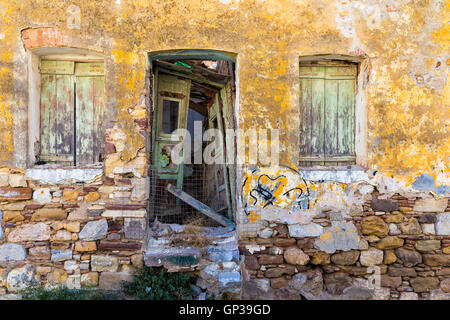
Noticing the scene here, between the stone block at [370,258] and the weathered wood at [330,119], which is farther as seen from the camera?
the weathered wood at [330,119]

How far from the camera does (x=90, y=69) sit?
4605 millimetres

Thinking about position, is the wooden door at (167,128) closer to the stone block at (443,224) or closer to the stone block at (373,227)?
the stone block at (373,227)

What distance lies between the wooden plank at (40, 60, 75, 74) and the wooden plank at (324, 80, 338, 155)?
11.0ft

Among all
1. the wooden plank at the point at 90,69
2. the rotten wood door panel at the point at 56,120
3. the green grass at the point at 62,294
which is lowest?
the green grass at the point at 62,294

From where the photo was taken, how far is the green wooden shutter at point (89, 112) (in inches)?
180

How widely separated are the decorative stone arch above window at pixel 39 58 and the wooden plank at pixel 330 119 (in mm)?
2924

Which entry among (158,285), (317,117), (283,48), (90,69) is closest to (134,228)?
(158,285)

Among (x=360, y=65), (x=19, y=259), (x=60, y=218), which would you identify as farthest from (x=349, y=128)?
(x=19, y=259)

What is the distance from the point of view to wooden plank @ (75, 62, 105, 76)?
4.60 metres

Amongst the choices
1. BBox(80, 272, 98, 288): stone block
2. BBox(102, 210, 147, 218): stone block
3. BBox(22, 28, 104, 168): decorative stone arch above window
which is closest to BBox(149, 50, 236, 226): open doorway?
BBox(102, 210, 147, 218): stone block

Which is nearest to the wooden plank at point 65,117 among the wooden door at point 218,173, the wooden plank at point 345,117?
the wooden door at point 218,173

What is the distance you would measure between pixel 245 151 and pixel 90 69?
2.28m

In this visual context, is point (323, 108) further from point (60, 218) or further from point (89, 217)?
point (60, 218)

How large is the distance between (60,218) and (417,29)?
498cm
